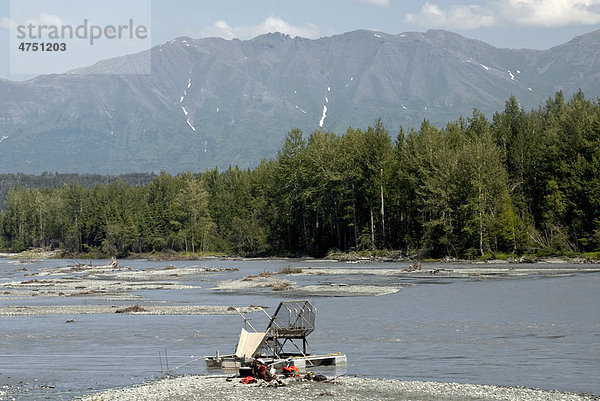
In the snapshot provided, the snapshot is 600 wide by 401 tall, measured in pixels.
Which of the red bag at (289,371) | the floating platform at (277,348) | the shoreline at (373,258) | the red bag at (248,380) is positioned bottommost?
the red bag at (248,380)

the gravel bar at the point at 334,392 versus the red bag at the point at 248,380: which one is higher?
the red bag at the point at 248,380

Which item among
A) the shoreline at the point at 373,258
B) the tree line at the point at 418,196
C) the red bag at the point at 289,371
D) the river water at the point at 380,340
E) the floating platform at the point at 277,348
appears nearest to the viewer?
the red bag at the point at 289,371

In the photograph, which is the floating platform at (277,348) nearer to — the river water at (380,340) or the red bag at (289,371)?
the red bag at (289,371)

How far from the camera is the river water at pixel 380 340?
98.6 ft

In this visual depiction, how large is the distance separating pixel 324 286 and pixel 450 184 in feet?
131

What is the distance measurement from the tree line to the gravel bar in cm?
7179

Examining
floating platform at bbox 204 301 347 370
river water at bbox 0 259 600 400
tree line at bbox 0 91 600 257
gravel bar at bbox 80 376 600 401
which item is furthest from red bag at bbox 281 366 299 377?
tree line at bbox 0 91 600 257

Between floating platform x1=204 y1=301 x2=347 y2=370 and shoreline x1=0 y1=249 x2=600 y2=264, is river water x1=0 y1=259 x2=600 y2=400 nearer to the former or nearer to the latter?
floating platform x1=204 y1=301 x2=347 y2=370

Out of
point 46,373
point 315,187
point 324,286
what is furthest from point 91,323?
point 315,187

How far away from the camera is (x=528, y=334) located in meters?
38.9

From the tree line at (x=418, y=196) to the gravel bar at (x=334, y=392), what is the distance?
236ft

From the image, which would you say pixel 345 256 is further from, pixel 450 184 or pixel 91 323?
pixel 91 323

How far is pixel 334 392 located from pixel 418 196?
Result: 8628 centimetres

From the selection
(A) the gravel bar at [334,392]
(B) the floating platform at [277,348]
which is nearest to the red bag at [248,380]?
(A) the gravel bar at [334,392]
